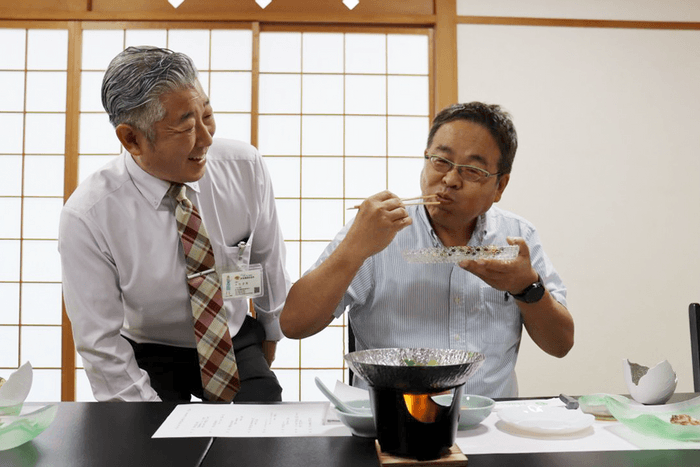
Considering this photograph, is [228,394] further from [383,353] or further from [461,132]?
[461,132]

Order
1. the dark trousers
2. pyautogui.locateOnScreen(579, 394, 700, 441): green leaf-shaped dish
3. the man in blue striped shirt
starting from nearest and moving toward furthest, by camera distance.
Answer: pyautogui.locateOnScreen(579, 394, 700, 441): green leaf-shaped dish → the man in blue striped shirt → the dark trousers

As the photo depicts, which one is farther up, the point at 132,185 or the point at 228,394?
the point at 132,185

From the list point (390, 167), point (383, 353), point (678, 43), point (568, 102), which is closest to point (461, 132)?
point (383, 353)

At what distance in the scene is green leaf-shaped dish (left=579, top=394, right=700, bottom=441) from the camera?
1.10 meters

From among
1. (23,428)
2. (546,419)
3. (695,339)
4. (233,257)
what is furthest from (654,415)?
(233,257)

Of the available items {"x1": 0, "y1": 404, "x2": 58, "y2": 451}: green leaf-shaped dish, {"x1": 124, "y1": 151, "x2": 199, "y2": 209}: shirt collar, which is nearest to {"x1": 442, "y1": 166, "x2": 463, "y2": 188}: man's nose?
{"x1": 124, "y1": 151, "x2": 199, "y2": 209}: shirt collar

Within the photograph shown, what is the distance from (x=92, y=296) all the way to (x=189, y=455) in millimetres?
1068

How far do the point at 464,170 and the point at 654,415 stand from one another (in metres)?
0.86

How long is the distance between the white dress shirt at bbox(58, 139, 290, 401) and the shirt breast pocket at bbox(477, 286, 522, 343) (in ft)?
2.91

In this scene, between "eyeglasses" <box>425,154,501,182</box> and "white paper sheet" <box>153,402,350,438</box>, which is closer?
"white paper sheet" <box>153,402,350,438</box>

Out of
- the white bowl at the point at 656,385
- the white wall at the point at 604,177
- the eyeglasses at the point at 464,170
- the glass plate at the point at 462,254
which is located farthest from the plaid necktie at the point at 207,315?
the white wall at the point at 604,177

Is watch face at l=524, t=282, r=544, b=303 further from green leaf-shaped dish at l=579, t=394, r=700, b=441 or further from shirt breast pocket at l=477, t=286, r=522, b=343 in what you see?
green leaf-shaped dish at l=579, t=394, r=700, b=441

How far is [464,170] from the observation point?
1.78 m

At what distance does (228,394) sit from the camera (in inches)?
78.6
